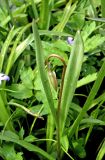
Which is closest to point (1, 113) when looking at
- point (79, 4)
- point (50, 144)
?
point (50, 144)

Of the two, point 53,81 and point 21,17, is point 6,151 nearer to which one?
point 53,81

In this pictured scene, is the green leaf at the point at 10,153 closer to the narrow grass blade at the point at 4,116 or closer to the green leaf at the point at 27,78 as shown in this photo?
the narrow grass blade at the point at 4,116

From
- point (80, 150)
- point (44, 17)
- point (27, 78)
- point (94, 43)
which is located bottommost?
point (80, 150)

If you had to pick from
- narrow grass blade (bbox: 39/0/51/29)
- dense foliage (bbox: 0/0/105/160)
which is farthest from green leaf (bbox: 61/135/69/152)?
narrow grass blade (bbox: 39/0/51/29)

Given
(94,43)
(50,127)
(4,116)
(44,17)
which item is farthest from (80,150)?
(44,17)

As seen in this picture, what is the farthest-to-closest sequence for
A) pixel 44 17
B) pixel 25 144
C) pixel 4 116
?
1. pixel 44 17
2. pixel 4 116
3. pixel 25 144

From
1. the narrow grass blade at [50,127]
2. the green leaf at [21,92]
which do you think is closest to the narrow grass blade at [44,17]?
the green leaf at [21,92]

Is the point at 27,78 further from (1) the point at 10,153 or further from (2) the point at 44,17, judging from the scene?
(2) the point at 44,17

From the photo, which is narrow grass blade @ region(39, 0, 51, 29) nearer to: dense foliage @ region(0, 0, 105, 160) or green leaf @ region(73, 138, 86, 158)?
dense foliage @ region(0, 0, 105, 160)
